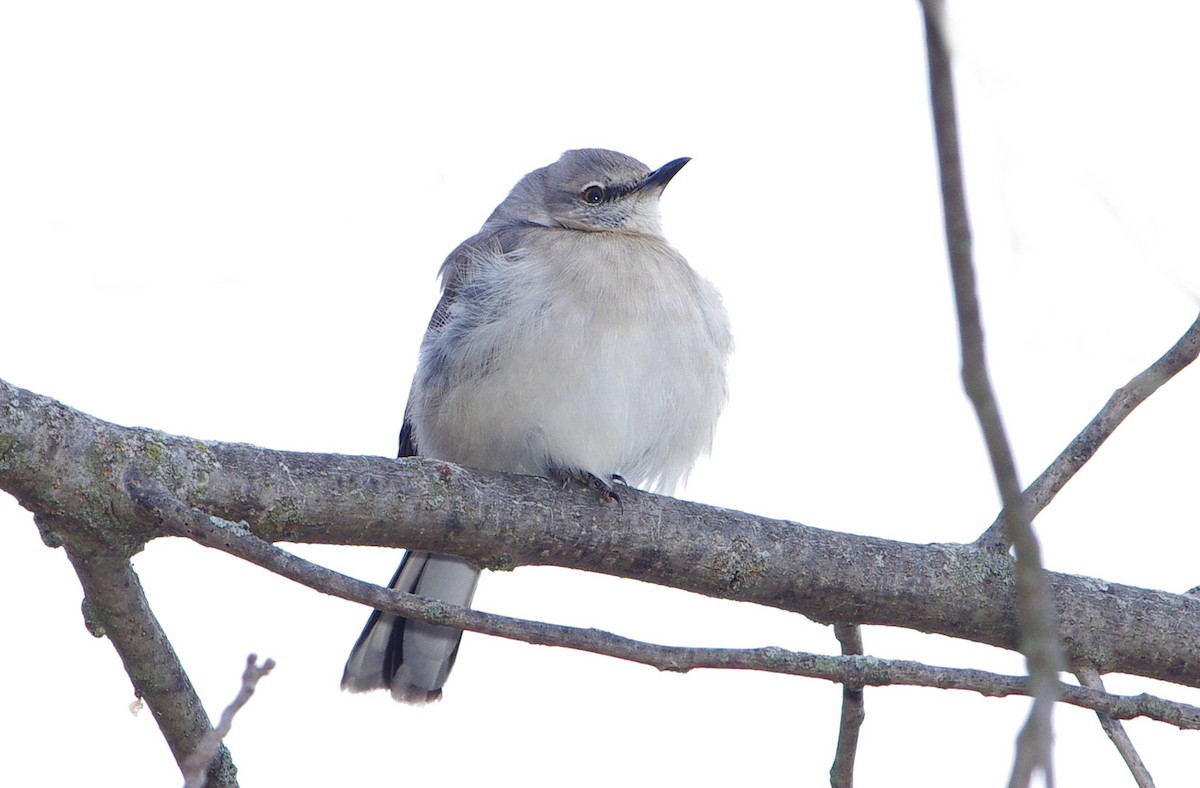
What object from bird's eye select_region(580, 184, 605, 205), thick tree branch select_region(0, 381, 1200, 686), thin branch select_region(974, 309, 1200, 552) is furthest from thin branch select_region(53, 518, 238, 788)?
bird's eye select_region(580, 184, 605, 205)

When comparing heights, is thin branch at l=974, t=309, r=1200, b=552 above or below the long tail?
above

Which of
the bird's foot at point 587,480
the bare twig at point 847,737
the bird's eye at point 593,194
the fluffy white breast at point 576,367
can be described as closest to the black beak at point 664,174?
the bird's eye at point 593,194

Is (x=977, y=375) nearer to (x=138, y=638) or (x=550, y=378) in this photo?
(x=138, y=638)

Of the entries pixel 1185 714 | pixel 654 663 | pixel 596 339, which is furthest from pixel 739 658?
pixel 596 339

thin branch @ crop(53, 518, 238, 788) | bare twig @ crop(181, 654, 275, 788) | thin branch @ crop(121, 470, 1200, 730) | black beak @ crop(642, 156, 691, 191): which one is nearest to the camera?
bare twig @ crop(181, 654, 275, 788)

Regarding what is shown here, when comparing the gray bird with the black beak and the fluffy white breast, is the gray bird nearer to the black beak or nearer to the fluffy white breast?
the fluffy white breast

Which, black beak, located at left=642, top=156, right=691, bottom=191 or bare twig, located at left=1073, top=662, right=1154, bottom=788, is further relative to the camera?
black beak, located at left=642, top=156, right=691, bottom=191
